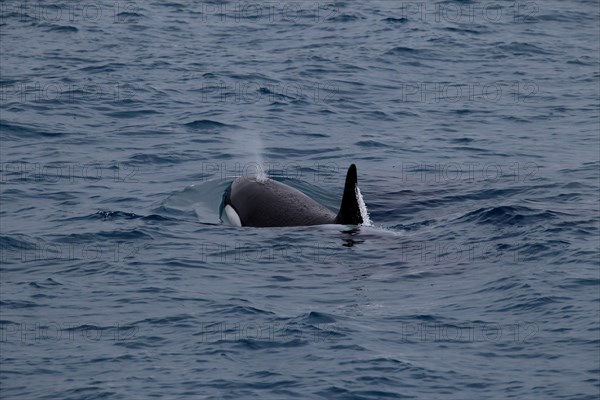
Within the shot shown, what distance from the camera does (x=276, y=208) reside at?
21.4 metres

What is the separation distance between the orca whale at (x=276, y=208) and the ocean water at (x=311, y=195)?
422 mm

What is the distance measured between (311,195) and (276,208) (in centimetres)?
250

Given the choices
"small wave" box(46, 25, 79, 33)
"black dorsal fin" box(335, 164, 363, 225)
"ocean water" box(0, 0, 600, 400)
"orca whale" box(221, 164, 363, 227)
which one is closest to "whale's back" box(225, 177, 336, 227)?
"orca whale" box(221, 164, 363, 227)

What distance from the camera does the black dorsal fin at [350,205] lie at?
19.2 meters

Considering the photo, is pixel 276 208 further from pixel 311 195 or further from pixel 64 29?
pixel 64 29

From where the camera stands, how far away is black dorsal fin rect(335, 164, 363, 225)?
19188 mm

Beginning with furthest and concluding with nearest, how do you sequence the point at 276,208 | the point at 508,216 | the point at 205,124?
the point at 205,124 → the point at 276,208 → the point at 508,216

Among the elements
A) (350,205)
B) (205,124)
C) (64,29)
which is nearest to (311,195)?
(350,205)

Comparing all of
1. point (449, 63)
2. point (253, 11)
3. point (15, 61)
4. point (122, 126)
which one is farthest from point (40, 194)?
point (253, 11)

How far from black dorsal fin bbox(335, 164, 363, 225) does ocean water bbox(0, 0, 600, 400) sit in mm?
293

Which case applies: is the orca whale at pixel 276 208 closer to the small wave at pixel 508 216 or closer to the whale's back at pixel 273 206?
the whale's back at pixel 273 206

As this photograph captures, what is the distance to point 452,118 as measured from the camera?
3131 centimetres

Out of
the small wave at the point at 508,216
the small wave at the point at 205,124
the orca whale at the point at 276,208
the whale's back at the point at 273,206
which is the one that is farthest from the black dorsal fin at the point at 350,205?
the small wave at the point at 205,124

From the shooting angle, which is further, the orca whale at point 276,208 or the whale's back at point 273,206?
the whale's back at point 273,206
